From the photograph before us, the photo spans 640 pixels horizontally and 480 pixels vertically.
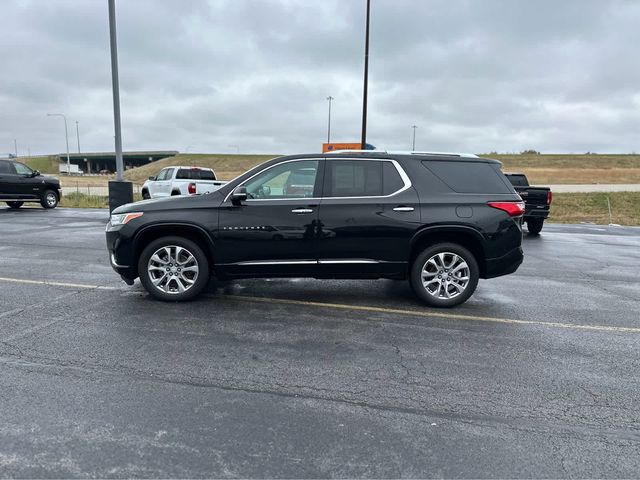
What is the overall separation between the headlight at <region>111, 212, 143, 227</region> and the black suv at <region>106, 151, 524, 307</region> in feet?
0.05

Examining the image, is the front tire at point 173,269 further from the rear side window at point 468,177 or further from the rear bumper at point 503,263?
the rear bumper at point 503,263

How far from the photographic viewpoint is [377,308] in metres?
5.90

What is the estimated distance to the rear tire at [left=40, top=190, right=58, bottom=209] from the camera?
1978 cm

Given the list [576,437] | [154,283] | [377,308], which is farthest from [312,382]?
[154,283]

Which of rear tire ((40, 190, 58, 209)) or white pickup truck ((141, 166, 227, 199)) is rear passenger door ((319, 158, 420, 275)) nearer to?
white pickup truck ((141, 166, 227, 199))

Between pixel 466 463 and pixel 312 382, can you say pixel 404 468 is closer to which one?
pixel 466 463

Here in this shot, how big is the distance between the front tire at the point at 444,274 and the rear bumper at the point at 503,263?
15cm

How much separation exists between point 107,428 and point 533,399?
3020 mm

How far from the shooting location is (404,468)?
274cm

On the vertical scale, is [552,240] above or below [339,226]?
below

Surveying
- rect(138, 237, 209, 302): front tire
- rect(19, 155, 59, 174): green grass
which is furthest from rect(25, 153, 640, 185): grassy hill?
rect(138, 237, 209, 302): front tire

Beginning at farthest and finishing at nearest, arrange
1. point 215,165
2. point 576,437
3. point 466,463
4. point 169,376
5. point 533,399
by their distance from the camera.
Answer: point 215,165 < point 169,376 < point 533,399 < point 576,437 < point 466,463

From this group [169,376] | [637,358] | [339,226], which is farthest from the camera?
[339,226]

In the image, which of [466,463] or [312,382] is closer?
[466,463]
